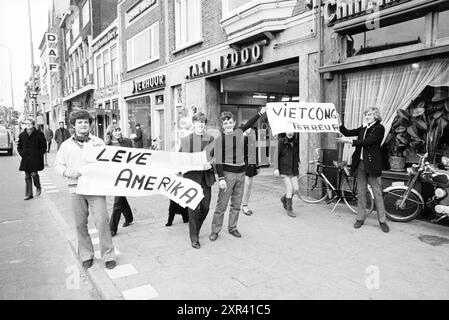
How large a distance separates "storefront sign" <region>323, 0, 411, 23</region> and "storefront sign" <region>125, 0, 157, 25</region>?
891 cm

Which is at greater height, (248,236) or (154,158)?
(154,158)

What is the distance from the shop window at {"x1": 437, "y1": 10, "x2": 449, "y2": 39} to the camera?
5797mm

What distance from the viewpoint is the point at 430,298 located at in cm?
343

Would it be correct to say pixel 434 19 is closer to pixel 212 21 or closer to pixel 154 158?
pixel 154 158

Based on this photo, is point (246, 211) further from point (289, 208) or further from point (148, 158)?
point (148, 158)

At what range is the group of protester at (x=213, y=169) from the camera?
13.6ft

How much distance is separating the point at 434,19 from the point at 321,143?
301cm

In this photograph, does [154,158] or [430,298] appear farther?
[154,158]

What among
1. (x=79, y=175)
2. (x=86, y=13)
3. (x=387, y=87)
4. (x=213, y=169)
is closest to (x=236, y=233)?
(x=213, y=169)

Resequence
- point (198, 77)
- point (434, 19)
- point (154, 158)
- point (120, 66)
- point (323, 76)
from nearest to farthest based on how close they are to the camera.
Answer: point (154, 158) → point (434, 19) → point (323, 76) → point (198, 77) → point (120, 66)

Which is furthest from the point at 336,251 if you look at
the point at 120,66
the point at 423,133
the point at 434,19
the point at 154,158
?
the point at 120,66

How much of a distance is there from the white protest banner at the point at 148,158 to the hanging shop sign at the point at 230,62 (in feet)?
16.5

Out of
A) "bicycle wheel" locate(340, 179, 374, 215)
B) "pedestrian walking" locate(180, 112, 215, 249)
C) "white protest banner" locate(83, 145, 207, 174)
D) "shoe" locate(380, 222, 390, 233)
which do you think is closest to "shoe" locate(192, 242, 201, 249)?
"pedestrian walking" locate(180, 112, 215, 249)

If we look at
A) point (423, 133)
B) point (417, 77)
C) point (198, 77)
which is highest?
point (198, 77)
